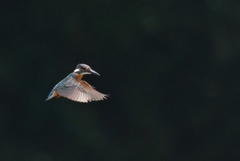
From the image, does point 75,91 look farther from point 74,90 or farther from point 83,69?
point 83,69

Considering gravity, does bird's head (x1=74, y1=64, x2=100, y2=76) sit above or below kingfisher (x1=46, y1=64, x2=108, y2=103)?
above

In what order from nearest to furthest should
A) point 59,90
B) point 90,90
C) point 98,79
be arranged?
point 59,90
point 90,90
point 98,79

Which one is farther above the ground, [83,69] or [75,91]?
[83,69]

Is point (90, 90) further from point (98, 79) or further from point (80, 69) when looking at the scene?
point (98, 79)

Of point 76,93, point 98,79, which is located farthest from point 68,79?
point 98,79

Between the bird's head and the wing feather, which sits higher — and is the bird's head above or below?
above

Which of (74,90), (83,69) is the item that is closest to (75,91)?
(74,90)

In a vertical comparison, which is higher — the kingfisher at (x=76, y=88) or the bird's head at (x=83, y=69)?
the bird's head at (x=83, y=69)

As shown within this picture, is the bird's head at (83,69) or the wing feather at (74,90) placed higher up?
the bird's head at (83,69)
